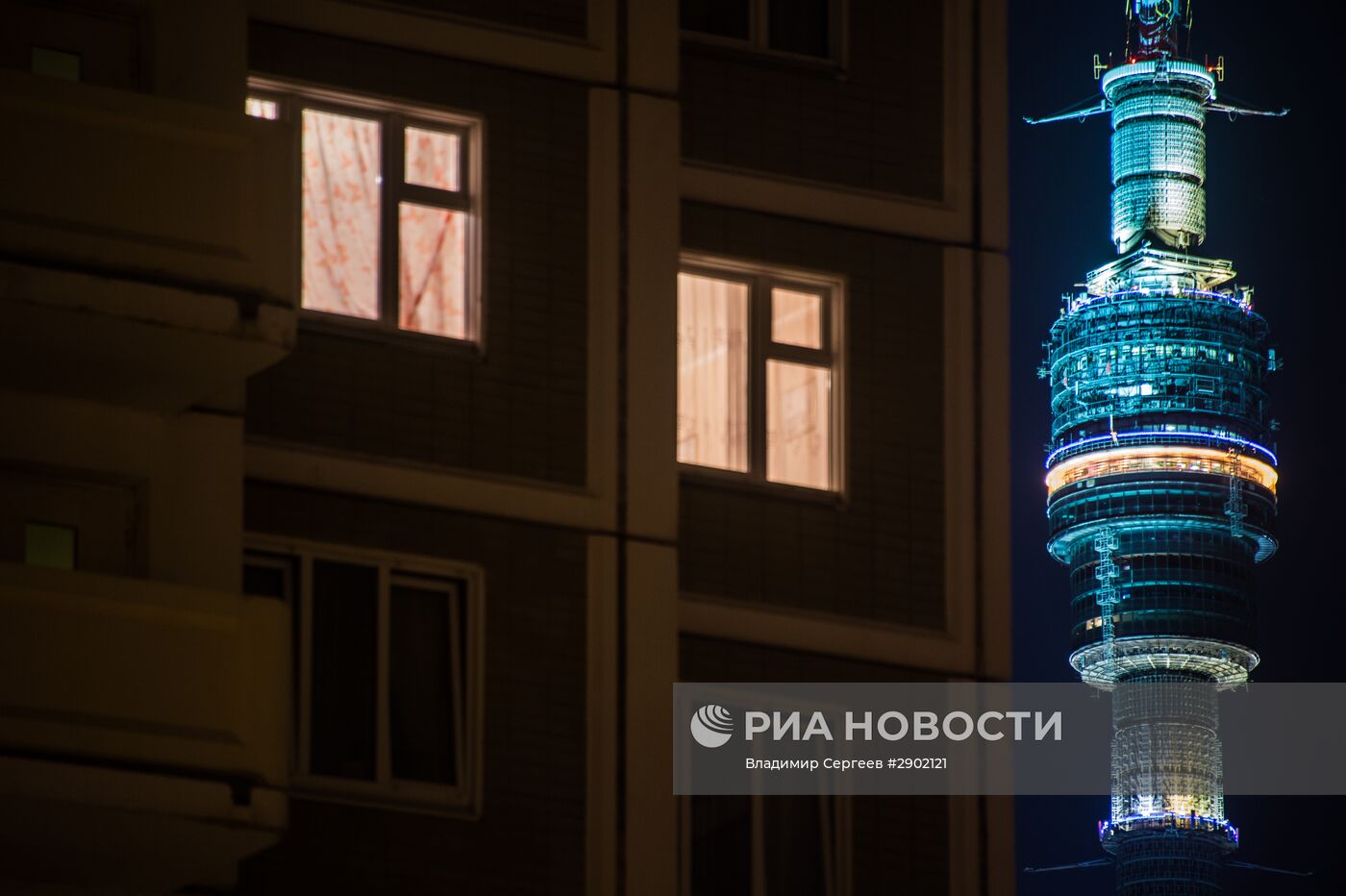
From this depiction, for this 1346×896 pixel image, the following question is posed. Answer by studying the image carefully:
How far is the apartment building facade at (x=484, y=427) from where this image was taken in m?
16.3

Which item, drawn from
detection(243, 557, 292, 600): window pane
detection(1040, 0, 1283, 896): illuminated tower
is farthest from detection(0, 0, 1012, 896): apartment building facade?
detection(1040, 0, 1283, 896): illuminated tower

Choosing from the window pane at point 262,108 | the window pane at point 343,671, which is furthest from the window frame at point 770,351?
the window pane at point 262,108

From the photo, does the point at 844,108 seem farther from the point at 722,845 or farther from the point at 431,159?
the point at 722,845

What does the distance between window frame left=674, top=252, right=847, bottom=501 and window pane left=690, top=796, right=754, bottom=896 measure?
207 cm

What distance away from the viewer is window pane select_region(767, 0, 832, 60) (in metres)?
21.8

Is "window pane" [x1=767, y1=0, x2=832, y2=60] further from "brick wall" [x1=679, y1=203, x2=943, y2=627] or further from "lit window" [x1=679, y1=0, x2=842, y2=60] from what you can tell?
"brick wall" [x1=679, y1=203, x2=943, y2=627]

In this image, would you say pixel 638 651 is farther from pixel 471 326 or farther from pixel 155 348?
pixel 155 348

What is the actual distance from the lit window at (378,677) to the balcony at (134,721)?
80.3 inches

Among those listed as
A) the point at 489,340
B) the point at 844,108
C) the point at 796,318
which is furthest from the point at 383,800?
the point at 844,108

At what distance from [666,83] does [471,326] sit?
2274 millimetres

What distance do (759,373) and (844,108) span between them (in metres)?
2.06

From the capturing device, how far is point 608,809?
19000 millimetres

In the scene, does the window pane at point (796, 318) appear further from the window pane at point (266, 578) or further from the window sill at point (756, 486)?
the window pane at point (266, 578)

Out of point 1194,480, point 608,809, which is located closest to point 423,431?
point 608,809
